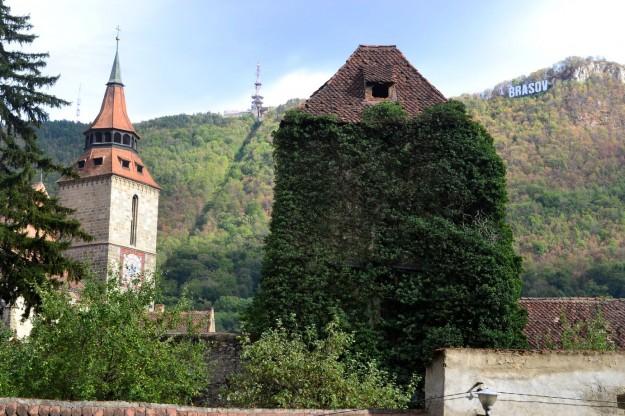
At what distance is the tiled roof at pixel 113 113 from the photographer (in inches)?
2940

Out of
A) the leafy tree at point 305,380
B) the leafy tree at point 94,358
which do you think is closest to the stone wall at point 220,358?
the leafy tree at point 305,380

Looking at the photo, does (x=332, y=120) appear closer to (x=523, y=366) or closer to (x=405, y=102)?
(x=405, y=102)

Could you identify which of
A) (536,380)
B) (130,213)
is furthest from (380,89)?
(130,213)

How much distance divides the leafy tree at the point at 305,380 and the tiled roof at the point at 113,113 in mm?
52323

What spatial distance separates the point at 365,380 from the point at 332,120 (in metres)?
7.41

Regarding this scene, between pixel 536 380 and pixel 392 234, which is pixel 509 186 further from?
pixel 536 380

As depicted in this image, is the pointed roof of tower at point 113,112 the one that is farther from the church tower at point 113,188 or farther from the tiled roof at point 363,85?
the tiled roof at point 363,85

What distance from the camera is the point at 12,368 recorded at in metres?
20.7

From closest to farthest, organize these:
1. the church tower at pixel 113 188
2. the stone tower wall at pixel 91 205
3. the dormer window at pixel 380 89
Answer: the dormer window at pixel 380 89 → the stone tower wall at pixel 91 205 → the church tower at pixel 113 188

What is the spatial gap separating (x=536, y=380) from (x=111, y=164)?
6096 cm

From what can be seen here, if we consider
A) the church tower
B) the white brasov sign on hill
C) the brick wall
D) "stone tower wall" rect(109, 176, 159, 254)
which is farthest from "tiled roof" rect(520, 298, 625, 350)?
the white brasov sign on hill

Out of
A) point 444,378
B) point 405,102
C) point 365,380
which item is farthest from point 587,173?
point 444,378

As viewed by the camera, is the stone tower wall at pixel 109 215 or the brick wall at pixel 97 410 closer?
the brick wall at pixel 97 410

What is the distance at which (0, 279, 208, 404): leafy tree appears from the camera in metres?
20.1
